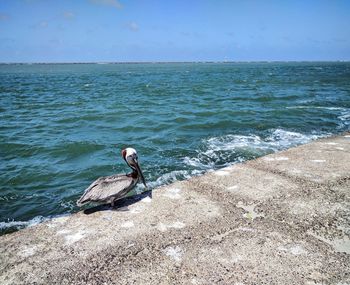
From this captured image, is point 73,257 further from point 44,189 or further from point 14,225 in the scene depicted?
point 44,189

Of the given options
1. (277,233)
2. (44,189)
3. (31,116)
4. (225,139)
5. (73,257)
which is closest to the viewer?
(73,257)

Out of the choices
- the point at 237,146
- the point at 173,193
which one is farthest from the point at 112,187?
the point at 237,146

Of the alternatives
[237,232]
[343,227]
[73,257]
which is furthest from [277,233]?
[73,257]

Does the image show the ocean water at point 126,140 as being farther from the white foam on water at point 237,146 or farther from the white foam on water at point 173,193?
the white foam on water at point 173,193

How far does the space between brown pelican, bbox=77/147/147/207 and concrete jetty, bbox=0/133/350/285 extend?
8.4 inches

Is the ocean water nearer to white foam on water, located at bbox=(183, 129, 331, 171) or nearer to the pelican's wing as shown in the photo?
white foam on water, located at bbox=(183, 129, 331, 171)

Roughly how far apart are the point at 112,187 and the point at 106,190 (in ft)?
0.33

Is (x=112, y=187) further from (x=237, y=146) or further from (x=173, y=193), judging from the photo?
(x=237, y=146)

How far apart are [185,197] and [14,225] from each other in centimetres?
356

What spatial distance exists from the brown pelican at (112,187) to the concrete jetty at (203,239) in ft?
0.70

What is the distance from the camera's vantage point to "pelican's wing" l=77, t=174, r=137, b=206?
4.54 meters

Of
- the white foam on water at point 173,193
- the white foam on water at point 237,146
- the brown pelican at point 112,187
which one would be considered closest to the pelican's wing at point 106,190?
the brown pelican at point 112,187

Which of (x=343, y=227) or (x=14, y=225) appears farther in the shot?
(x=14, y=225)

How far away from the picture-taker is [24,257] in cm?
348
